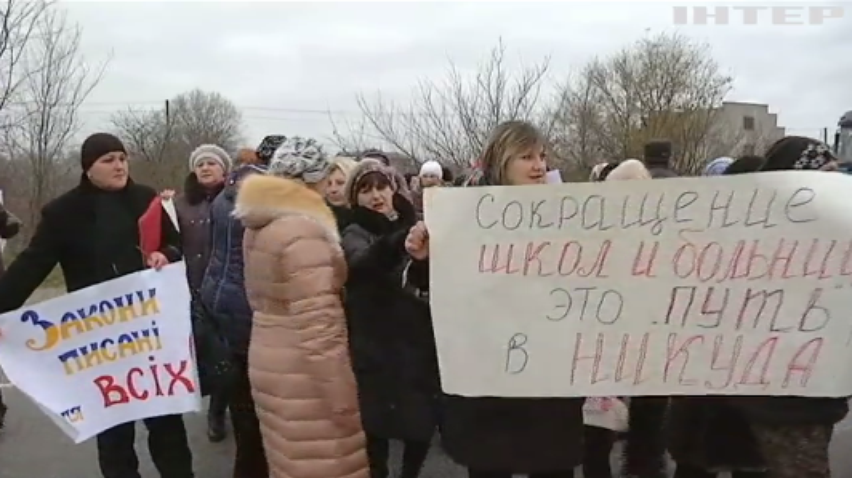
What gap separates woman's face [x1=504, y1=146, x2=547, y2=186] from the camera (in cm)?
279

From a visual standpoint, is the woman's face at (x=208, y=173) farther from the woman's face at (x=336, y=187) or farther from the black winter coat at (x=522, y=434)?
the black winter coat at (x=522, y=434)

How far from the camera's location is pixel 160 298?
3582 mm

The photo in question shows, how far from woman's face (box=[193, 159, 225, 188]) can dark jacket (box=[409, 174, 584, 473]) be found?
2888 mm

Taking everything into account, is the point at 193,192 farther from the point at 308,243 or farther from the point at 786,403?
the point at 786,403

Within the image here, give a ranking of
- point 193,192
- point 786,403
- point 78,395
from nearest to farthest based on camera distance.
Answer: point 786,403 < point 78,395 < point 193,192

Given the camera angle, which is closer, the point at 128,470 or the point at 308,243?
the point at 308,243

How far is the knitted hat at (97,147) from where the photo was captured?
11.6 feet

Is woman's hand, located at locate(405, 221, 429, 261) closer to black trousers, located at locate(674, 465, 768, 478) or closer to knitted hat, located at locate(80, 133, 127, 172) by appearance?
black trousers, located at locate(674, 465, 768, 478)

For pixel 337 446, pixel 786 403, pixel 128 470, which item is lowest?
pixel 128 470

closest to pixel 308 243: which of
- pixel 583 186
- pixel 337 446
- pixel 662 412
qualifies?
pixel 337 446

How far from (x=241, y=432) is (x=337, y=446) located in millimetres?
928

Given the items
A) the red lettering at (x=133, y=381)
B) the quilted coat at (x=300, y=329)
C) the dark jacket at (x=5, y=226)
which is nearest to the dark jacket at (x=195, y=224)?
the dark jacket at (x=5, y=226)

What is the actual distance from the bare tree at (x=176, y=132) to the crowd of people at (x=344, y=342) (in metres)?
15.3

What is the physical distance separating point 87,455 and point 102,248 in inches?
80.0
